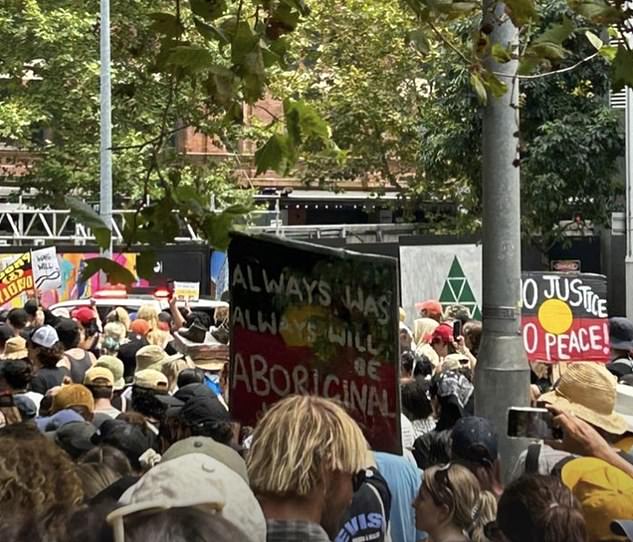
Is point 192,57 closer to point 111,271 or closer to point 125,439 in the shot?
point 111,271

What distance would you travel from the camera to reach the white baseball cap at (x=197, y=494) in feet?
8.10

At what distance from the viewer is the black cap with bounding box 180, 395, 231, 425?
5.07 m

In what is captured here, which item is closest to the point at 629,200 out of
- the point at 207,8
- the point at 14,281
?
the point at 14,281

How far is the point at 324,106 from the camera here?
28547 mm

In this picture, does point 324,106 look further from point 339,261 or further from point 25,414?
point 339,261

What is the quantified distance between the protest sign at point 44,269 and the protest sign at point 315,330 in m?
12.2

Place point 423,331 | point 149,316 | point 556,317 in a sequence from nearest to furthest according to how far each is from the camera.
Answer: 1. point 556,317
2. point 423,331
3. point 149,316

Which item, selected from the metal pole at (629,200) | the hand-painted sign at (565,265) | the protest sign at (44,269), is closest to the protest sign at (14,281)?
the protest sign at (44,269)

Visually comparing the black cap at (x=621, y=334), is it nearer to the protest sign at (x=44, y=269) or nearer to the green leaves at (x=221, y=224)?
the green leaves at (x=221, y=224)

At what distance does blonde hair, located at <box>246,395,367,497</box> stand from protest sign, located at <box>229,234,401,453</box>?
0.69 m

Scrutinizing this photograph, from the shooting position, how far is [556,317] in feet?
28.0

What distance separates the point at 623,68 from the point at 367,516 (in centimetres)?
174

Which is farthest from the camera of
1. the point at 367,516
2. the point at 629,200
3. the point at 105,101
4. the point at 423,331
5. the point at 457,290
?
the point at 629,200

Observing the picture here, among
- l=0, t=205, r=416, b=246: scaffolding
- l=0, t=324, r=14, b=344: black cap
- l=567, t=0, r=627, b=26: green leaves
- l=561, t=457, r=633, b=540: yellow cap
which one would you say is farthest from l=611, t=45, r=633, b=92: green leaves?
l=0, t=205, r=416, b=246: scaffolding
